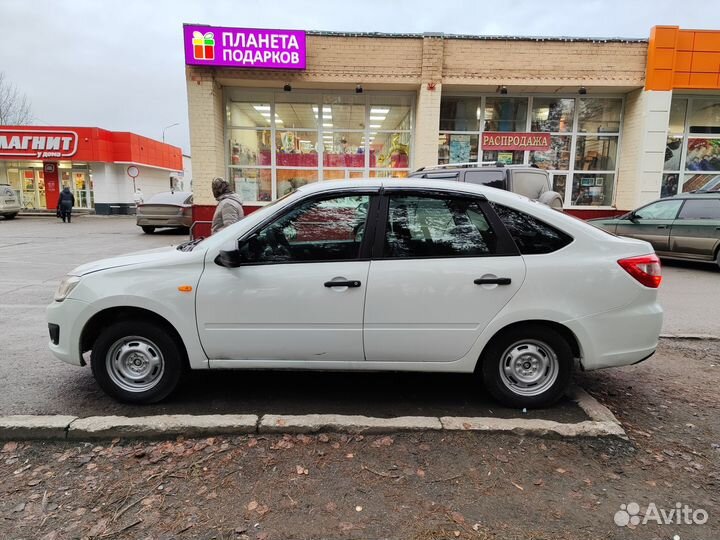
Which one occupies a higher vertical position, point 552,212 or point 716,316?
point 552,212

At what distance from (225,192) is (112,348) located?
143 inches

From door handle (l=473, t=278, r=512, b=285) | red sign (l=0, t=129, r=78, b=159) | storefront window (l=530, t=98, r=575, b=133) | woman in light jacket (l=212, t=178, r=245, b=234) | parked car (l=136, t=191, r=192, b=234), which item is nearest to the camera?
door handle (l=473, t=278, r=512, b=285)

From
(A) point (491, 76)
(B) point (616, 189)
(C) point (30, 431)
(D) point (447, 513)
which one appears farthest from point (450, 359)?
(B) point (616, 189)

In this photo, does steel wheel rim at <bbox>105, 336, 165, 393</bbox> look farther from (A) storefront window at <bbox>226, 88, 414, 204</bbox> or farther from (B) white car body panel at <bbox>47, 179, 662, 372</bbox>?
(A) storefront window at <bbox>226, 88, 414, 204</bbox>

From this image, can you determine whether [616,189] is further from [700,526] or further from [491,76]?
[700,526]

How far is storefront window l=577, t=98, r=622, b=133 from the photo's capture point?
15.2 metres

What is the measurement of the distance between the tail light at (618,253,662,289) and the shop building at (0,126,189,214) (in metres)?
29.8

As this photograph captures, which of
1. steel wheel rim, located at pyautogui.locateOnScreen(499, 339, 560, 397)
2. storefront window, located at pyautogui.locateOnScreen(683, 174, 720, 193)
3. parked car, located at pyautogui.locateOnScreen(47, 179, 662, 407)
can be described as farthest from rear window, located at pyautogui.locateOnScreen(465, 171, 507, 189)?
storefront window, located at pyautogui.locateOnScreen(683, 174, 720, 193)

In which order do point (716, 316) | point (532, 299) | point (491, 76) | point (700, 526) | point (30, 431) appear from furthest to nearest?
point (491, 76) < point (716, 316) < point (532, 299) < point (30, 431) < point (700, 526)

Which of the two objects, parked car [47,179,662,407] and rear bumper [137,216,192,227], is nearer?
parked car [47,179,662,407]

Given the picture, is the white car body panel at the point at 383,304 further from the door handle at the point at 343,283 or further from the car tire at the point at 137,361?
the car tire at the point at 137,361

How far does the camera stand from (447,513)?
2527 millimetres

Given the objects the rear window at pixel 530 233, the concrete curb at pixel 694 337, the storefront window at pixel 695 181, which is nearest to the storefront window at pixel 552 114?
the storefront window at pixel 695 181

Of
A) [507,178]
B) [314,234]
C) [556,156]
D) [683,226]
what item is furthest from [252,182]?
[314,234]
